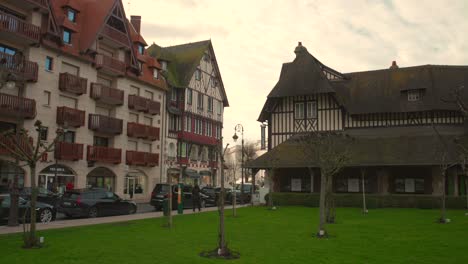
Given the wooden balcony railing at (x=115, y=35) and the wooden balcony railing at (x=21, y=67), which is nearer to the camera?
the wooden balcony railing at (x=21, y=67)

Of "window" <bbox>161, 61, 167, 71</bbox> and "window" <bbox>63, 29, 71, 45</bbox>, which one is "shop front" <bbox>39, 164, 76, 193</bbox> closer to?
"window" <bbox>63, 29, 71, 45</bbox>

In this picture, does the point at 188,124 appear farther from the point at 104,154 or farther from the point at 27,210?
the point at 27,210

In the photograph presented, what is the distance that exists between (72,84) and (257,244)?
21667mm

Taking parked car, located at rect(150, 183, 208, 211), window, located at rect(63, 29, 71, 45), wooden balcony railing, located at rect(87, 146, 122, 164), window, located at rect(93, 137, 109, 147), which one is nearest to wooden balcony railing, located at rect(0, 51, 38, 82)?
window, located at rect(63, 29, 71, 45)

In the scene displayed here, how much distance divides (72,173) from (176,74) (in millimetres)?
17124

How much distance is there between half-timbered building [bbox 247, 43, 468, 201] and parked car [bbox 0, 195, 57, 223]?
14119mm

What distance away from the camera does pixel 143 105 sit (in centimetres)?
3631

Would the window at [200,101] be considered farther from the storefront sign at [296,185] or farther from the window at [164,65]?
the storefront sign at [296,185]

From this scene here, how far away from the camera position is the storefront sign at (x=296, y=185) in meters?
30.9

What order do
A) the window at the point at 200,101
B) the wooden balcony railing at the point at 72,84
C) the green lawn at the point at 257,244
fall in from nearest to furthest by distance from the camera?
Answer: the green lawn at the point at 257,244 < the wooden balcony railing at the point at 72,84 < the window at the point at 200,101

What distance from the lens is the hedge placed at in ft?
82.0

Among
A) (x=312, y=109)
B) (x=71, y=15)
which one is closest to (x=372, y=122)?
(x=312, y=109)

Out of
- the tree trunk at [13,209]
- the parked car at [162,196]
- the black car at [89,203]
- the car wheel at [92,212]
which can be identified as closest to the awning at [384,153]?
the parked car at [162,196]

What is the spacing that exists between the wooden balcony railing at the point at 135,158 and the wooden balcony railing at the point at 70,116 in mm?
5454
